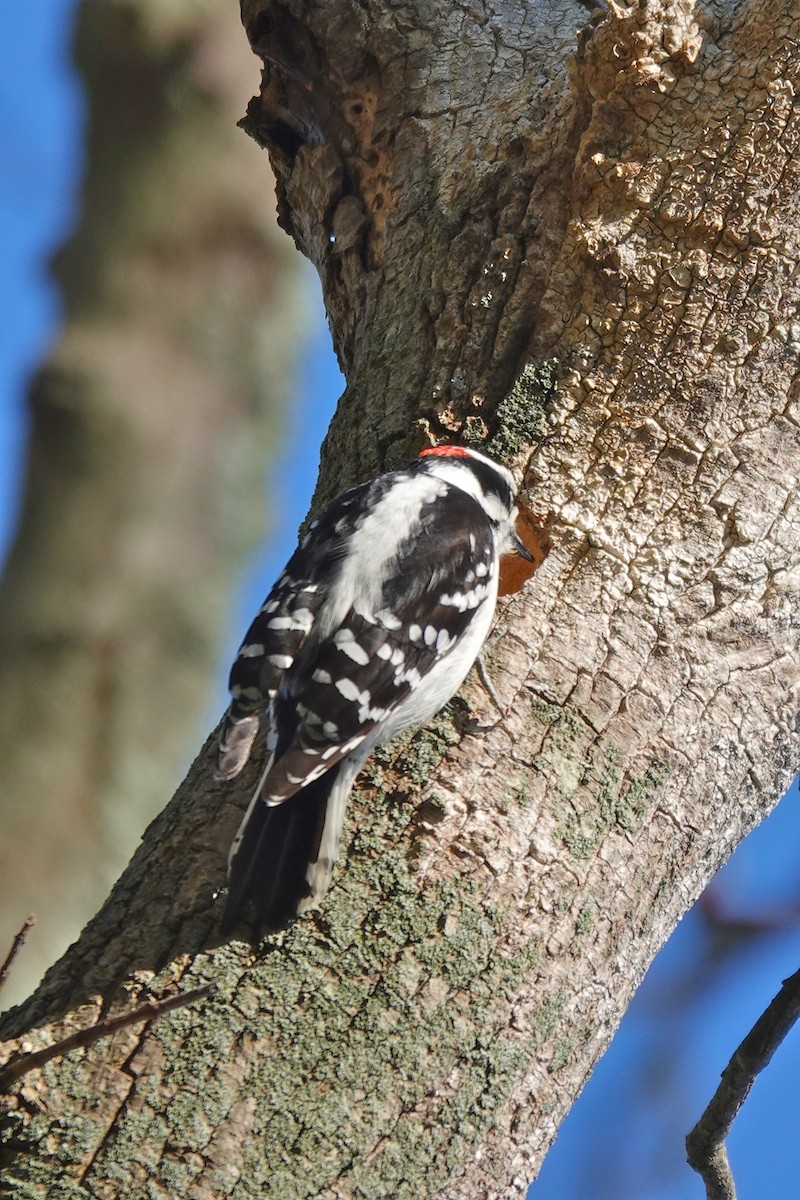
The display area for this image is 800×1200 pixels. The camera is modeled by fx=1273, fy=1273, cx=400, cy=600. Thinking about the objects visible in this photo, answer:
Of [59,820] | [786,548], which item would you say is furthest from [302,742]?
[59,820]

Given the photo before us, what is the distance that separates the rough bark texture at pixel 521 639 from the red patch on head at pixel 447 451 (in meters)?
0.08

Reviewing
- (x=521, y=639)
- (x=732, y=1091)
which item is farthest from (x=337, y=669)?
(x=732, y=1091)

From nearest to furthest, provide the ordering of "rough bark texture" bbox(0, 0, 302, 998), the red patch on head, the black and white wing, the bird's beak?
the black and white wing < the red patch on head < the bird's beak < "rough bark texture" bbox(0, 0, 302, 998)

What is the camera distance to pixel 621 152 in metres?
2.65

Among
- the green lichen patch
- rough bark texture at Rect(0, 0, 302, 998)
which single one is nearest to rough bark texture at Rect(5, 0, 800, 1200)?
the green lichen patch

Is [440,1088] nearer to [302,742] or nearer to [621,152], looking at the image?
[302,742]

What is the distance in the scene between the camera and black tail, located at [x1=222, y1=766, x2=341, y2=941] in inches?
77.0

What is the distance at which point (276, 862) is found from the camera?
6.43ft

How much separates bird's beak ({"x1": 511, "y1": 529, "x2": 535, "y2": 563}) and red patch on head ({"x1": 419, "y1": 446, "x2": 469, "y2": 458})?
0.74 ft

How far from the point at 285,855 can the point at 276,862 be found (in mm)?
18

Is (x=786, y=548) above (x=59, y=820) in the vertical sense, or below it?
below

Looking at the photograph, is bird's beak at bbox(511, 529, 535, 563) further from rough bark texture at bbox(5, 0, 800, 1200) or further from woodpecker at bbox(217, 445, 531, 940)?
rough bark texture at bbox(5, 0, 800, 1200)

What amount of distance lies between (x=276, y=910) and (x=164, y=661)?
3550mm

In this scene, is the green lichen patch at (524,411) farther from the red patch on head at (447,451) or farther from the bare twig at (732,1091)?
the bare twig at (732,1091)
